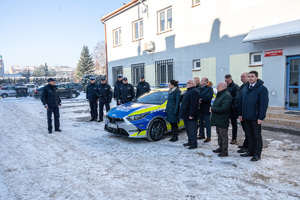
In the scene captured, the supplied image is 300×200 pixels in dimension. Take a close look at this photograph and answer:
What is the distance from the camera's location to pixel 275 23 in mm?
8438

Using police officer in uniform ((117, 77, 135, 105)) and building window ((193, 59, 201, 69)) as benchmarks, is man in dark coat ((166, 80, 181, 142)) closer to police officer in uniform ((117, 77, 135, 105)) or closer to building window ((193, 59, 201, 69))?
police officer in uniform ((117, 77, 135, 105))

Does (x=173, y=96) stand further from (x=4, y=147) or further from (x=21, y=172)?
(x=4, y=147)

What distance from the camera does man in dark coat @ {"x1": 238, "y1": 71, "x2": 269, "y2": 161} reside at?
4.37m

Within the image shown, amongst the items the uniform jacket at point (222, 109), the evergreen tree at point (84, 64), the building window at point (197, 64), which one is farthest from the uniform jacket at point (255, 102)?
the evergreen tree at point (84, 64)

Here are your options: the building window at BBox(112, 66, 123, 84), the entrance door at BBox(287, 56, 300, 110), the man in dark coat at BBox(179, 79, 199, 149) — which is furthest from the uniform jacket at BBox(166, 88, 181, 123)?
the building window at BBox(112, 66, 123, 84)

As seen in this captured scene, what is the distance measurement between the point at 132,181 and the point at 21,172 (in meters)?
2.21

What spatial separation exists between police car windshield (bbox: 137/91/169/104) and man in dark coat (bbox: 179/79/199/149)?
1.29 m

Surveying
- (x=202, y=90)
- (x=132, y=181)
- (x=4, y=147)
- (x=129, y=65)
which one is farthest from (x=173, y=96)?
(x=129, y=65)

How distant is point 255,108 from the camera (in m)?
4.47

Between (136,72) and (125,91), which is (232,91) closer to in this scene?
(125,91)

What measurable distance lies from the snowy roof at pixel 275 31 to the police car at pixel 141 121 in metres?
4.53

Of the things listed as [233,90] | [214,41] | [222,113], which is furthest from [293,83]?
[222,113]

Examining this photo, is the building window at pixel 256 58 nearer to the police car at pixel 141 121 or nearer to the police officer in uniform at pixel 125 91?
the police car at pixel 141 121

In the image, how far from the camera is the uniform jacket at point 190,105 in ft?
17.5
